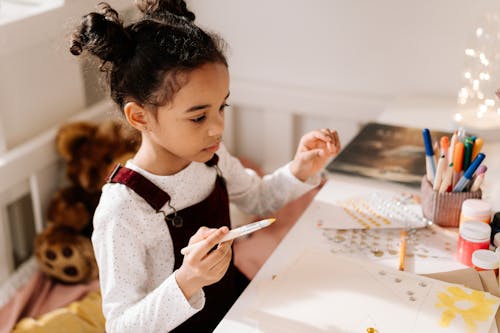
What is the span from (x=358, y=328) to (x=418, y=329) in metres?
0.07

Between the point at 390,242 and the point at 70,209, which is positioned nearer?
the point at 390,242

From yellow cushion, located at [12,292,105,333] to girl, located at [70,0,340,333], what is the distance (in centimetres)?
37

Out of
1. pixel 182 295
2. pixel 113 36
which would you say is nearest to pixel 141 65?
pixel 113 36

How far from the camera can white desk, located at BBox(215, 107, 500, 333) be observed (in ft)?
2.69

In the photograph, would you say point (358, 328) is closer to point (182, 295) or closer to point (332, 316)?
point (332, 316)

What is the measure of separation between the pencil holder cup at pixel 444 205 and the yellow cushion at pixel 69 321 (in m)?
0.69

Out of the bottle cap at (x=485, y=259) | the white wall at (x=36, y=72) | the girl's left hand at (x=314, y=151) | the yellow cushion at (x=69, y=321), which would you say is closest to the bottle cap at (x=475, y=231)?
the bottle cap at (x=485, y=259)

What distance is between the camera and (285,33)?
1628mm

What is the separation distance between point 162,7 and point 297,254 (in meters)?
0.42

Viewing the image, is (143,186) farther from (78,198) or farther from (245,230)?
(78,198)

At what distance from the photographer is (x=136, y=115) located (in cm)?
92

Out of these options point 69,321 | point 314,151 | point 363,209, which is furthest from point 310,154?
point 69,321

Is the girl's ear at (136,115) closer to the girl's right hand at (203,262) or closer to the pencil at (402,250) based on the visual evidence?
the girl's right hand at (203,262)

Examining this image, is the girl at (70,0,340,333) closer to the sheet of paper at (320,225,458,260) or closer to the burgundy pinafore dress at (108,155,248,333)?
the burgundy pinafore dress at (108,155,248,333)
